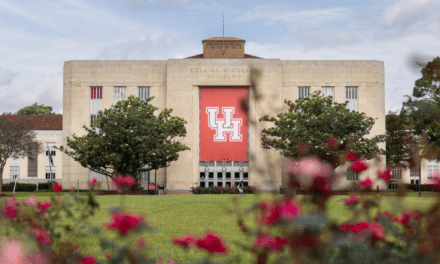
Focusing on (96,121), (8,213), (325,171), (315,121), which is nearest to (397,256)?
(325,171)

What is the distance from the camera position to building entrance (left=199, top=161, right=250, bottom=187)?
145 ft

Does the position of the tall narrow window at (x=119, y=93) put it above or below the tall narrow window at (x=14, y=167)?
above

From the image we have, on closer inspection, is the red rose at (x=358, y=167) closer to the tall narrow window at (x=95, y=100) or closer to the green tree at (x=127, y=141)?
the green tree at (x=127, y=141)

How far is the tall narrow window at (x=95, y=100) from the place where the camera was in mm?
45719

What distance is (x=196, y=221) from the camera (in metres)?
11.8

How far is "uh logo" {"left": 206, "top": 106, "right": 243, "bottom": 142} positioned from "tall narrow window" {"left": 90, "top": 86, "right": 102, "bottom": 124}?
1165 centimetres

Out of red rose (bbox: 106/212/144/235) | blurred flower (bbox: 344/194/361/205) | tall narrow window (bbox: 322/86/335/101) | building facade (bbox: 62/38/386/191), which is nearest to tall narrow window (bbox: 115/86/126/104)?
building facade (bbox: 62/38/386/191)

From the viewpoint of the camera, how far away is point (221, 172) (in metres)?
44.2

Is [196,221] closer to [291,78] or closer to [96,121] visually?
[96,121]

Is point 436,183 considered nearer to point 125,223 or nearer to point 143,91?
point 125,223

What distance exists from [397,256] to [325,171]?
67.6 inches

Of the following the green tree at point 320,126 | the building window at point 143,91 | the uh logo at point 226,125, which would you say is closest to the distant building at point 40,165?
the building window at point 143,91

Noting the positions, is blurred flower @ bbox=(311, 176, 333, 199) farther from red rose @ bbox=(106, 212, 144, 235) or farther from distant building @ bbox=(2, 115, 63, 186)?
distant building @ bbox=(2, 115, 63, 186)

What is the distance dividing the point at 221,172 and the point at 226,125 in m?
4.69
